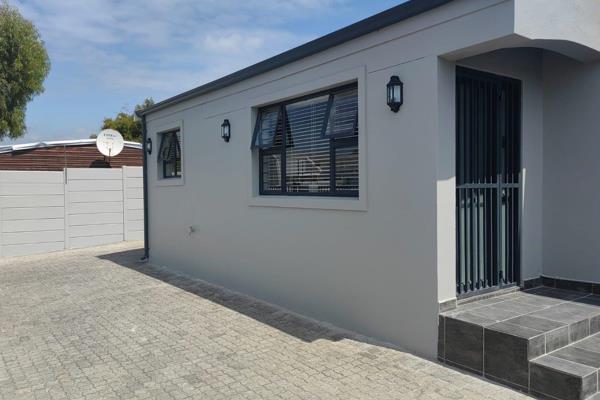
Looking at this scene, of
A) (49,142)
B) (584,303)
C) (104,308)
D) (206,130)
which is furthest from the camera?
(49,142)

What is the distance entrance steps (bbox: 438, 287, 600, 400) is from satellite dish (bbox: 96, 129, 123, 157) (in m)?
12.5

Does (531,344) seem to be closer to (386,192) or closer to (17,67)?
(386,192)

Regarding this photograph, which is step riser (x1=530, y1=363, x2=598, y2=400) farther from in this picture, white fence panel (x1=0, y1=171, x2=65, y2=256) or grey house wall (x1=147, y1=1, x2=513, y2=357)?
white fence panel (x1=0, y1=171, x2=65, y2=256)

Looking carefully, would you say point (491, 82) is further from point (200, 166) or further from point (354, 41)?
point (200, 166)

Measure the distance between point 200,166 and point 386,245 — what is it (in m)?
4.15

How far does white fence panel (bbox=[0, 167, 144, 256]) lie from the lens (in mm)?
11328

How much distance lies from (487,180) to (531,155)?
27.6 inches

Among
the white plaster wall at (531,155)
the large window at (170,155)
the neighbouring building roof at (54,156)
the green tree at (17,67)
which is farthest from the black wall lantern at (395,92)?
the green tree at (17,67)

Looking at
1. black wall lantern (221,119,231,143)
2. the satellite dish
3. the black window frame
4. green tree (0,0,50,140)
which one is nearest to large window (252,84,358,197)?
black wall lantern (221,119,231,143)

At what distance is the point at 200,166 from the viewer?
7.73m

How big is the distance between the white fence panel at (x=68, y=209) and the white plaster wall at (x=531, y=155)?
421 inches

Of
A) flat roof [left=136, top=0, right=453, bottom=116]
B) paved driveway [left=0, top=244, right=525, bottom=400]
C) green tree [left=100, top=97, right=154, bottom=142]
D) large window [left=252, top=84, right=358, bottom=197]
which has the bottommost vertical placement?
paved driveway [left=0, top=244, right=525, bottom=400]

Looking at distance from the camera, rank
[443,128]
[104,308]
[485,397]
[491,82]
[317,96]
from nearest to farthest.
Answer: [485,397] → [443,128] → [491,82] → [317,96] → [104,308]

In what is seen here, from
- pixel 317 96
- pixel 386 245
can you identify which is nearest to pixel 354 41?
pixel 317 96
